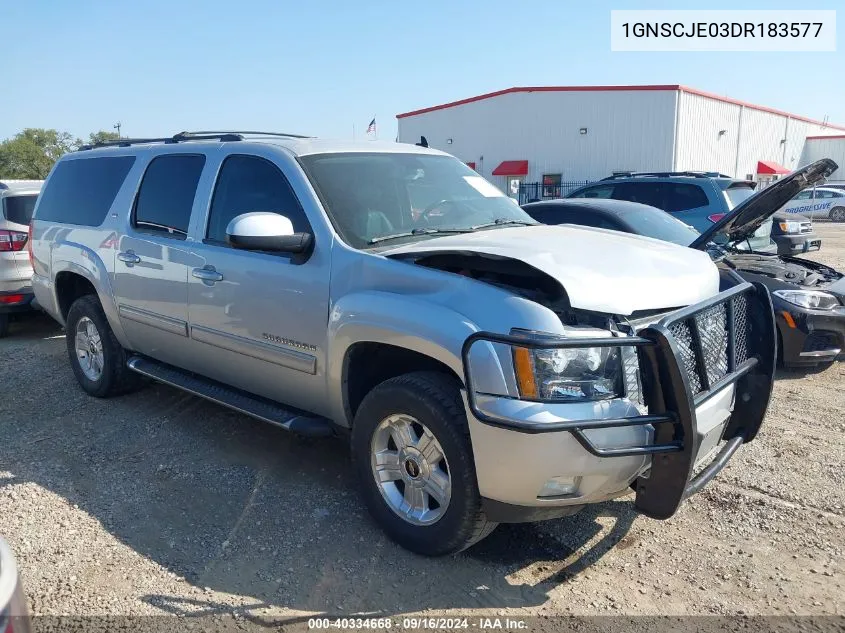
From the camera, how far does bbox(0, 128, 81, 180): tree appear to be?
55594 millimetres

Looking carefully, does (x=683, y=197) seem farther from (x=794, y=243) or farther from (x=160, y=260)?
(x=160, y=260)

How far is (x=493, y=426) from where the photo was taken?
9.00 feet

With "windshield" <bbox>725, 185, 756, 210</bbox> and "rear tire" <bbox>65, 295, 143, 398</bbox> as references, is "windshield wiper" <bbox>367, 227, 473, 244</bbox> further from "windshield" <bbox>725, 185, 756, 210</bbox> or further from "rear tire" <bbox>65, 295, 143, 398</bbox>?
"windshield" <bbox>725, 185, 756, 210</bbox>

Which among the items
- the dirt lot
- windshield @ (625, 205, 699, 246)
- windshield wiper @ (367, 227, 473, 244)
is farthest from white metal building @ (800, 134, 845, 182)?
windshield wiper @ (367, 227, 473, 244)

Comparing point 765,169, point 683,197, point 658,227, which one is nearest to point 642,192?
point 683,197

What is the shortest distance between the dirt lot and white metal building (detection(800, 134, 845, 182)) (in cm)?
4425

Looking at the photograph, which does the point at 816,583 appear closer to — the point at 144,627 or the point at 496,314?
the point at 496,314

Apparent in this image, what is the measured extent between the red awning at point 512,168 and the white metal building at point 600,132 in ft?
0.16

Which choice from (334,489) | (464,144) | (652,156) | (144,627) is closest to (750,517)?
(334,489)

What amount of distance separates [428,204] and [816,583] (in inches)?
107

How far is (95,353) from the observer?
5.57 m

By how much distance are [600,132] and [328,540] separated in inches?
1195

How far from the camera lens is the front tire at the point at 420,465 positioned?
2973 millimetres

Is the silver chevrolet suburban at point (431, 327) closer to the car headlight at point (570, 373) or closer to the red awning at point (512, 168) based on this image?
the car headlight at point (570, 373)
